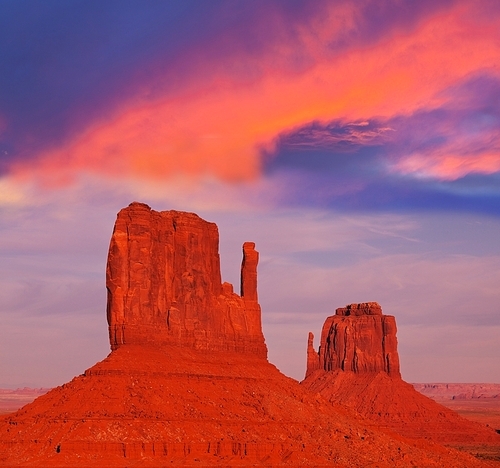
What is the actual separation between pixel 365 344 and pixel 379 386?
10.2m

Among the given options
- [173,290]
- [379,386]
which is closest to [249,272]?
[173,290]

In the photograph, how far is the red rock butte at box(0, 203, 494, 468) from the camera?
291ft

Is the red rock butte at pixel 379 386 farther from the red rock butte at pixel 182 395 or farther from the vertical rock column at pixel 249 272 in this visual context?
the red rock butte at pixel 182 395

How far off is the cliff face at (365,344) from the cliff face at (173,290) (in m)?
74.9

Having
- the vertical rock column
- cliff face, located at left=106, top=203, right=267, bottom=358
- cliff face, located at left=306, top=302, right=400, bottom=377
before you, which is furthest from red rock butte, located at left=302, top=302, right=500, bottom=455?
cliff face, located at left=106, top=203, right=267, bottom=358

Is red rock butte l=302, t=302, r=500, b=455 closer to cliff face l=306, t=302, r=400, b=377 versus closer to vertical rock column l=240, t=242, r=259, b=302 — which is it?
cliff face l=306, t=302, r=400, b=377

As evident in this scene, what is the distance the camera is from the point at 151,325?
342ft

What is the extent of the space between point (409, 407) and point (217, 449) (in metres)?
→ 89.5

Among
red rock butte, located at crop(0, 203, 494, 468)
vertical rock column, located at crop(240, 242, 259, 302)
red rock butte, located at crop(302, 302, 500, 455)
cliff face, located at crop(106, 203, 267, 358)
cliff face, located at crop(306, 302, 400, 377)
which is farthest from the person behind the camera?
cliff face, located at crop(306, 302, 400, 377)

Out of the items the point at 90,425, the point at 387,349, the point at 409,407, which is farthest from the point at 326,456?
the point at 387,349

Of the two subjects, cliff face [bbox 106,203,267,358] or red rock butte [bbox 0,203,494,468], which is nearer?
red rock butte [bbox 0,203,494,468]

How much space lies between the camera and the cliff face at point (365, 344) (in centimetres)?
19112

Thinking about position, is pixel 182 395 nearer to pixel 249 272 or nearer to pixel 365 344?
pixel 249 272

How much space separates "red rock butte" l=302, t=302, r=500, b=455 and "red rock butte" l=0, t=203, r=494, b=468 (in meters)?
54.7
